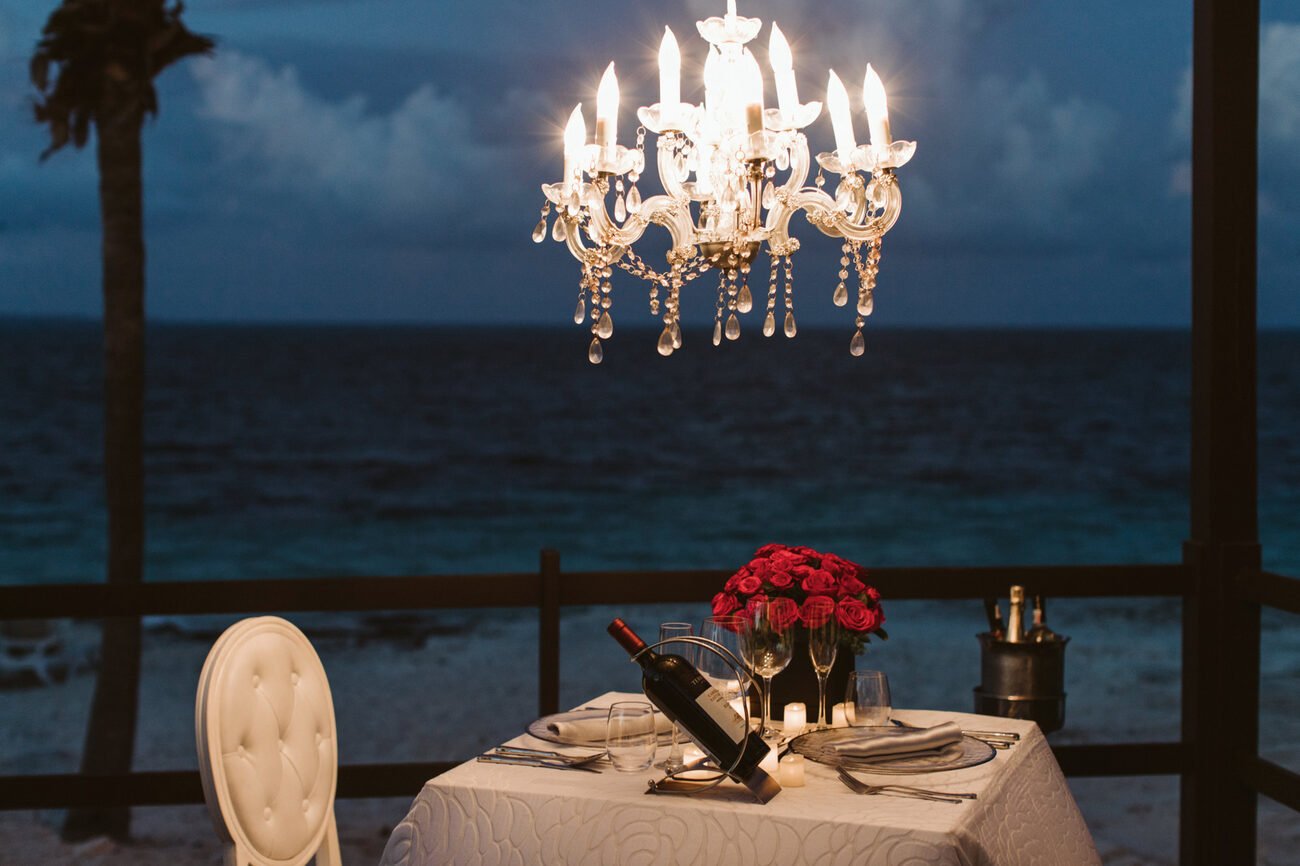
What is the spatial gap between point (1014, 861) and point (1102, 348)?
552 inches

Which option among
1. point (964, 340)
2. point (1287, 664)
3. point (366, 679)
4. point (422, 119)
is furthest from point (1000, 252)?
point (366, 679)

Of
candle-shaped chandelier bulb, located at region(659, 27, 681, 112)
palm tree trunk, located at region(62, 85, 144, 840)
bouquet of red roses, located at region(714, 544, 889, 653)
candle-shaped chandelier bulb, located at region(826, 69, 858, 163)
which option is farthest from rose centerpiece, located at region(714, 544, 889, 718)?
palm tree trunk, located at region(62, 85, 144, 840)

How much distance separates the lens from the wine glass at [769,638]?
214 cm

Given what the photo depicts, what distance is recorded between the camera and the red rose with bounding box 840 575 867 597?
2223 millimetres

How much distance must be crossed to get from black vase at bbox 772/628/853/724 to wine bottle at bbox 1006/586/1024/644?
103cm

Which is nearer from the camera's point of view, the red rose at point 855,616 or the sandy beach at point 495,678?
the red rose at point 855,616

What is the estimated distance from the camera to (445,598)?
316 centimetres

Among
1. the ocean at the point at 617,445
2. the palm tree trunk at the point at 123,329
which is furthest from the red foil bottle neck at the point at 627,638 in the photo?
the ocean at the point at 617,445

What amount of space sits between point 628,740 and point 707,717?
165 millimetres

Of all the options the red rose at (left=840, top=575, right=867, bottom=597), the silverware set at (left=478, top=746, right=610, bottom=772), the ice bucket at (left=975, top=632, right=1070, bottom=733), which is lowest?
the ice bucket at (left=975, top=632, right=1070, bottom=733)

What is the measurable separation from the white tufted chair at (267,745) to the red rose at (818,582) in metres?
0.83

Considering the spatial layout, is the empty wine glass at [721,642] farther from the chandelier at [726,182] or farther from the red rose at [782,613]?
the chandelier at [726,182]

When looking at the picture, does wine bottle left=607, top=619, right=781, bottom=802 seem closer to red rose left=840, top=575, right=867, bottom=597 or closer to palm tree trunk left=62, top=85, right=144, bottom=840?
red rose left=840, top=575, right=867, bottom=597

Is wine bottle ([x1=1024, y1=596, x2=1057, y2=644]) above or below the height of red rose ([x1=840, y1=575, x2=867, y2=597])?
below
